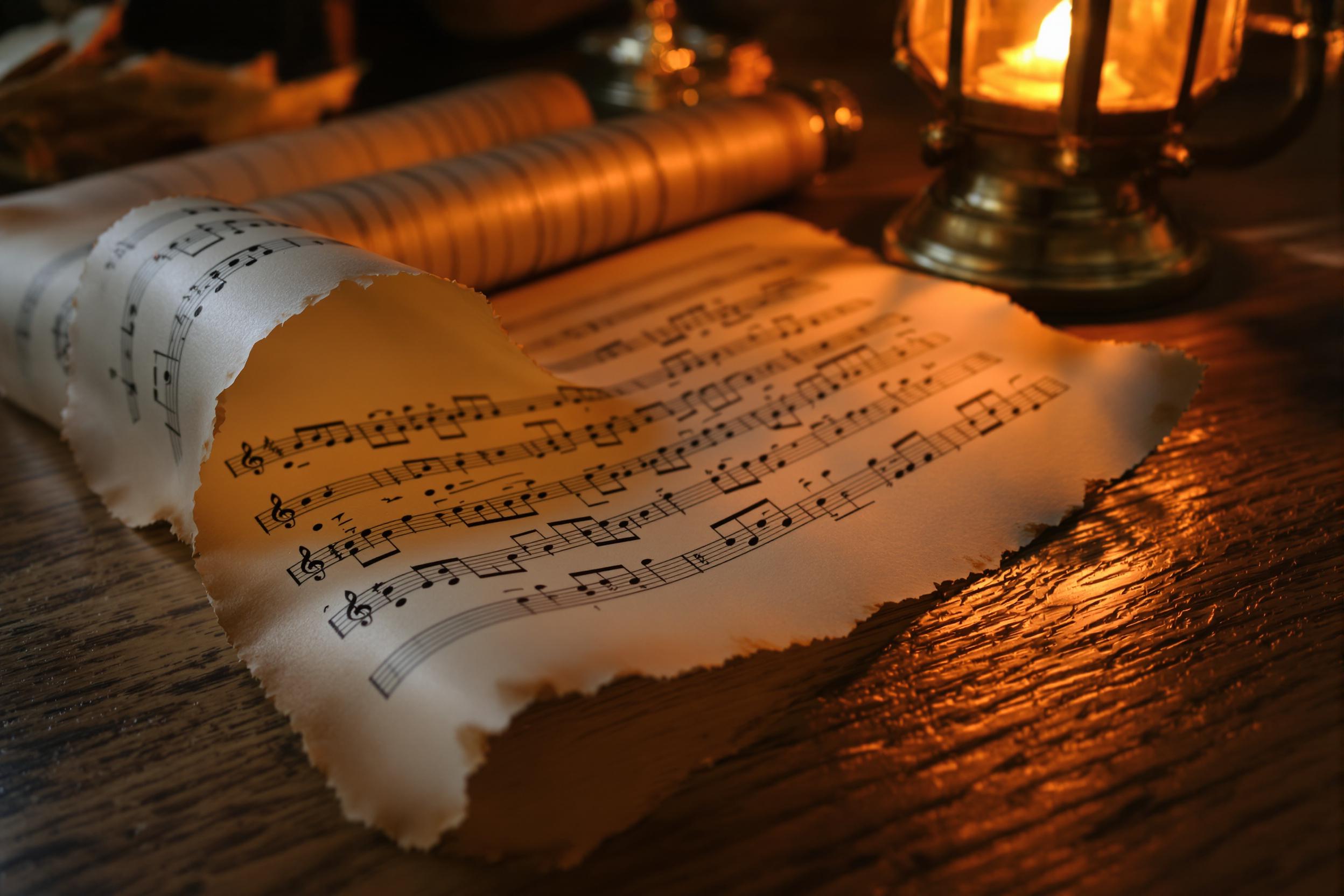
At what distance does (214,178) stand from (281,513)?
1.28 feet

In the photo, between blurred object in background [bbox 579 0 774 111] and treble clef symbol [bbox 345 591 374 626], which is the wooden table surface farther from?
blurred object in background [bbox 579 0 774 111]

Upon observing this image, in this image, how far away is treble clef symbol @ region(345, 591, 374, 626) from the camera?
43cm

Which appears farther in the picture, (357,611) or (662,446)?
(662,446)

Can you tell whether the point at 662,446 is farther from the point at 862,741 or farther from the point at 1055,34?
the point at 1055,34

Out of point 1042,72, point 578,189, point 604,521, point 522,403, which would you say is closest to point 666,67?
point 578,189

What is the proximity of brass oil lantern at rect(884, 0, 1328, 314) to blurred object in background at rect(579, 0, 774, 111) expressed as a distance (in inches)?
16.6

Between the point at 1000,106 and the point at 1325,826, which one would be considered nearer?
the point at 1325,826

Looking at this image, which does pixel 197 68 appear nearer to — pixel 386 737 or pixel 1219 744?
pixel 386 737

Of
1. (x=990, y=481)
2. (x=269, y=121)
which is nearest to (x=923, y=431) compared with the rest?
(x=990, y=481)

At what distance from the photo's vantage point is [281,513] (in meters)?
0.51

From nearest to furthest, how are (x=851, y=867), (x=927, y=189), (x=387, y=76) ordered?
(x=851, y=867), (x=927, y=189), (x=387, y=76)

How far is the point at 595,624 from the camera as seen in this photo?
423 mm

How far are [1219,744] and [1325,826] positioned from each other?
43 millimetres

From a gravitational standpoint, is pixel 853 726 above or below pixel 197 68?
below
